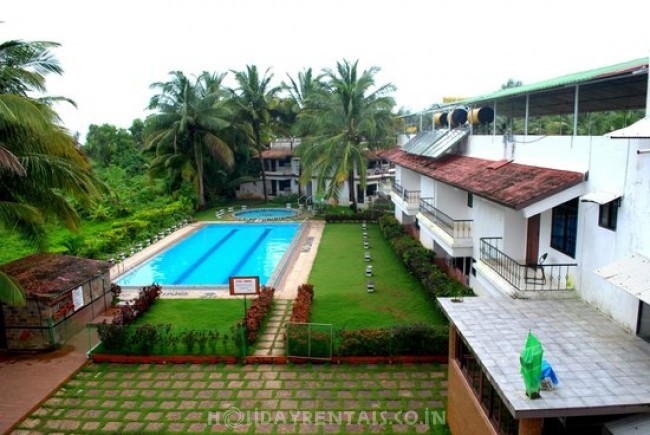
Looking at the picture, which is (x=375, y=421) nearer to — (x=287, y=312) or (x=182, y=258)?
(x=287, y=312)

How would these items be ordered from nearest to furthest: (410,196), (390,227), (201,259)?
1. (410,196)
2. (201,259)
3. (390,227)

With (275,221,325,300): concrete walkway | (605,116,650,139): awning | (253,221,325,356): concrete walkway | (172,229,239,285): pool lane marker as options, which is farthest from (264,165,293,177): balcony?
(605,116,650,139): awning

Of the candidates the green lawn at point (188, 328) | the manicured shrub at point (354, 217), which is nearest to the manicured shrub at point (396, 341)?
the green lawn at point (188, 328)

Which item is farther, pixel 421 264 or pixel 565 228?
pixel 421 264

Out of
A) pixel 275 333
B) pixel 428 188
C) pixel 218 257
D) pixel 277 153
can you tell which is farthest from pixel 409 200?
pixel 277 153

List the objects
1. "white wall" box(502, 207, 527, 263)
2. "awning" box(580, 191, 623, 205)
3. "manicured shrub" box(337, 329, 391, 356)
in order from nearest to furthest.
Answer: "awning" box(580, 191, 623, 205) → "white wall" box(502, 207, 527, 263) → "manicured shrub" box(337, 329, 391, 356)

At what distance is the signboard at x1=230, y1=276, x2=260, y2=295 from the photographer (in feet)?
50.2

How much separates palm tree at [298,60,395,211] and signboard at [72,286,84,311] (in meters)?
16.7

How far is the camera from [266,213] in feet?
131

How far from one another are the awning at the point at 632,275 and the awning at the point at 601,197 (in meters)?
1.14

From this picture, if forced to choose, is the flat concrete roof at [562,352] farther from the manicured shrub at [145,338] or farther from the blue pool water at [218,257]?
the blue pool water at [218,257]

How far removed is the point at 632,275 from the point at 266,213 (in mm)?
32987

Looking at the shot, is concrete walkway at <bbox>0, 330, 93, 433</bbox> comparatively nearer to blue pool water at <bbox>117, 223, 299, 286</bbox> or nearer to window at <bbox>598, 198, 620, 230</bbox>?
blue pool water at <bbox>117, 223, 299, 286</bbox>

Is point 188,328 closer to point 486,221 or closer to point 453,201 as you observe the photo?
point 486,221
